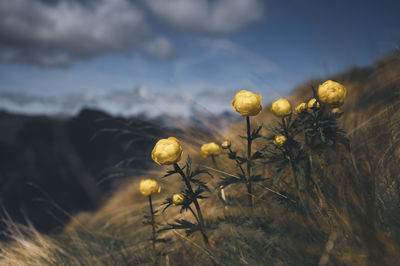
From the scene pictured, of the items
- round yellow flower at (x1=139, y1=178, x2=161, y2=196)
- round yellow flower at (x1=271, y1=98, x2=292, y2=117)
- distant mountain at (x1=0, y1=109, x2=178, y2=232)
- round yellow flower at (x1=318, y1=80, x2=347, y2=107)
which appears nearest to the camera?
round yellow flower at (x1=318, y1=80, x2=347, y2=107)

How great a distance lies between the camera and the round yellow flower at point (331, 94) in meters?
0.93

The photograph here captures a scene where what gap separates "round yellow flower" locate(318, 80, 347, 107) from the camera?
935mm

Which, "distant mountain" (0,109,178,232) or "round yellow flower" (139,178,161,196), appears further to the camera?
"distant mountain" (0,109,178,232)

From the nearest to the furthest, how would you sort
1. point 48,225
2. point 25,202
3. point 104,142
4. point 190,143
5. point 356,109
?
point 356,109 < point 190,143 < point 48,225 < point 25,202 < point 104,142

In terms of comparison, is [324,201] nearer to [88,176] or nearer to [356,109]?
[356,109]

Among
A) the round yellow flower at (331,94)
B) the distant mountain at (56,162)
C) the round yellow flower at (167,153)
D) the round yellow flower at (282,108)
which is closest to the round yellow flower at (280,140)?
the round yellow flower at (282,108)

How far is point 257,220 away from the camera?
3.98ft

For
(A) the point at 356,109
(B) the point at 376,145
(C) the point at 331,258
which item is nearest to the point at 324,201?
(C) the point at 331,258

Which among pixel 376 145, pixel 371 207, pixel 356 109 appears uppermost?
pixel 356 109

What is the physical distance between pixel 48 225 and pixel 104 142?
261cm

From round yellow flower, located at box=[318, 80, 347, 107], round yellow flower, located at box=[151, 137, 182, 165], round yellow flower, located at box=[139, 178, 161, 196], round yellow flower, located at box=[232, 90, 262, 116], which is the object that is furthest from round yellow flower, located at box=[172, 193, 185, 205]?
round yellow flower, located at box=[318, 80, 347, 107]

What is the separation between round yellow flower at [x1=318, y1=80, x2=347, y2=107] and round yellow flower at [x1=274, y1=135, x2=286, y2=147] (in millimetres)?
220

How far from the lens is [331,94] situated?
36.8 inches

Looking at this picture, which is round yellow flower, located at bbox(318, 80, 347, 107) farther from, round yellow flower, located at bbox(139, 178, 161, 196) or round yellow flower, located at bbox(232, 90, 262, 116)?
round yellow flower, located at bbox(139, 178, 161, 196)
